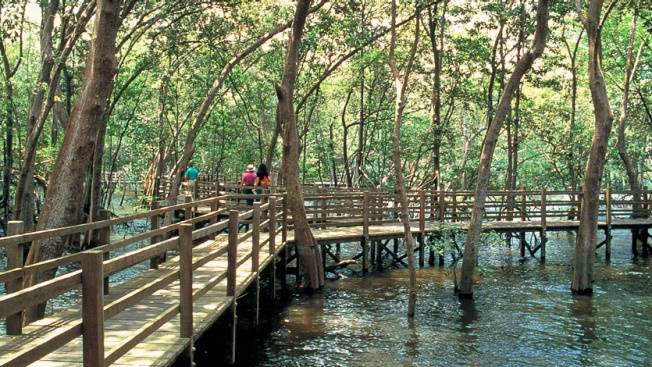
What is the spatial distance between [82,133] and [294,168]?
23.0ft

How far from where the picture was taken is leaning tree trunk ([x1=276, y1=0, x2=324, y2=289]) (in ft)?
46.0

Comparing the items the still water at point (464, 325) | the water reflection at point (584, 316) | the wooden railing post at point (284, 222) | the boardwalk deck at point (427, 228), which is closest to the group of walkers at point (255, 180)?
the boardwalk deck at point (427, 228)

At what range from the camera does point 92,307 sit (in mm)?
4148

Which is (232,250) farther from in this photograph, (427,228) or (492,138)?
(427,228)

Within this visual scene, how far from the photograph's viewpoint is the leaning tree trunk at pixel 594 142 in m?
13.2

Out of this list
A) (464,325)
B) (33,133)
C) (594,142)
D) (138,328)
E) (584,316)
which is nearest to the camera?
(138,328)

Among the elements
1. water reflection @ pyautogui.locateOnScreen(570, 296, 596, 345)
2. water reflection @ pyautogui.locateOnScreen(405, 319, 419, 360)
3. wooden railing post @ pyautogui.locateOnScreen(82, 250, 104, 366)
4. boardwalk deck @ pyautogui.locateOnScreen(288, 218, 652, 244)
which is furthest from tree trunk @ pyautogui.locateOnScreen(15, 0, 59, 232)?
water reflection @ pyautogui.locateOnScreen(570, 296, 596, 345)

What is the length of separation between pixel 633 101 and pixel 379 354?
90.1 ft

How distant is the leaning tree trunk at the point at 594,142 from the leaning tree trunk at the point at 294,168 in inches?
237

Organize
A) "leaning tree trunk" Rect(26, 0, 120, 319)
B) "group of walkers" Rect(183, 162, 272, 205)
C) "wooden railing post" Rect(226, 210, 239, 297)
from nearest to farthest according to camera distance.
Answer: "leaning tree trunk" Rect(26, 0, 120, 319) → "wooden railing post" Rect(226, 210, 239, 297) → "group of walkers" Rect(183, 162, 272, 205)

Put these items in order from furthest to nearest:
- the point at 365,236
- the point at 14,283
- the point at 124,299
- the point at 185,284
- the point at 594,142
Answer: the point at 365,236 → the point at 594,142 → the point at 185,284 → the point at 14,283 → the point at 124,299

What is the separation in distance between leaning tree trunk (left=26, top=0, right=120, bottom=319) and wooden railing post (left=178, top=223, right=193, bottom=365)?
2290 mm

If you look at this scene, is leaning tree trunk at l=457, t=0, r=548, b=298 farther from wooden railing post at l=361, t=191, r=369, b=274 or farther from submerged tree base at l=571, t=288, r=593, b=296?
wooden railing post at l=361, t=191, r=369, b=274

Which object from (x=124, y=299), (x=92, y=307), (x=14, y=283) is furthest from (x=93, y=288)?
(x=14, y=283)
